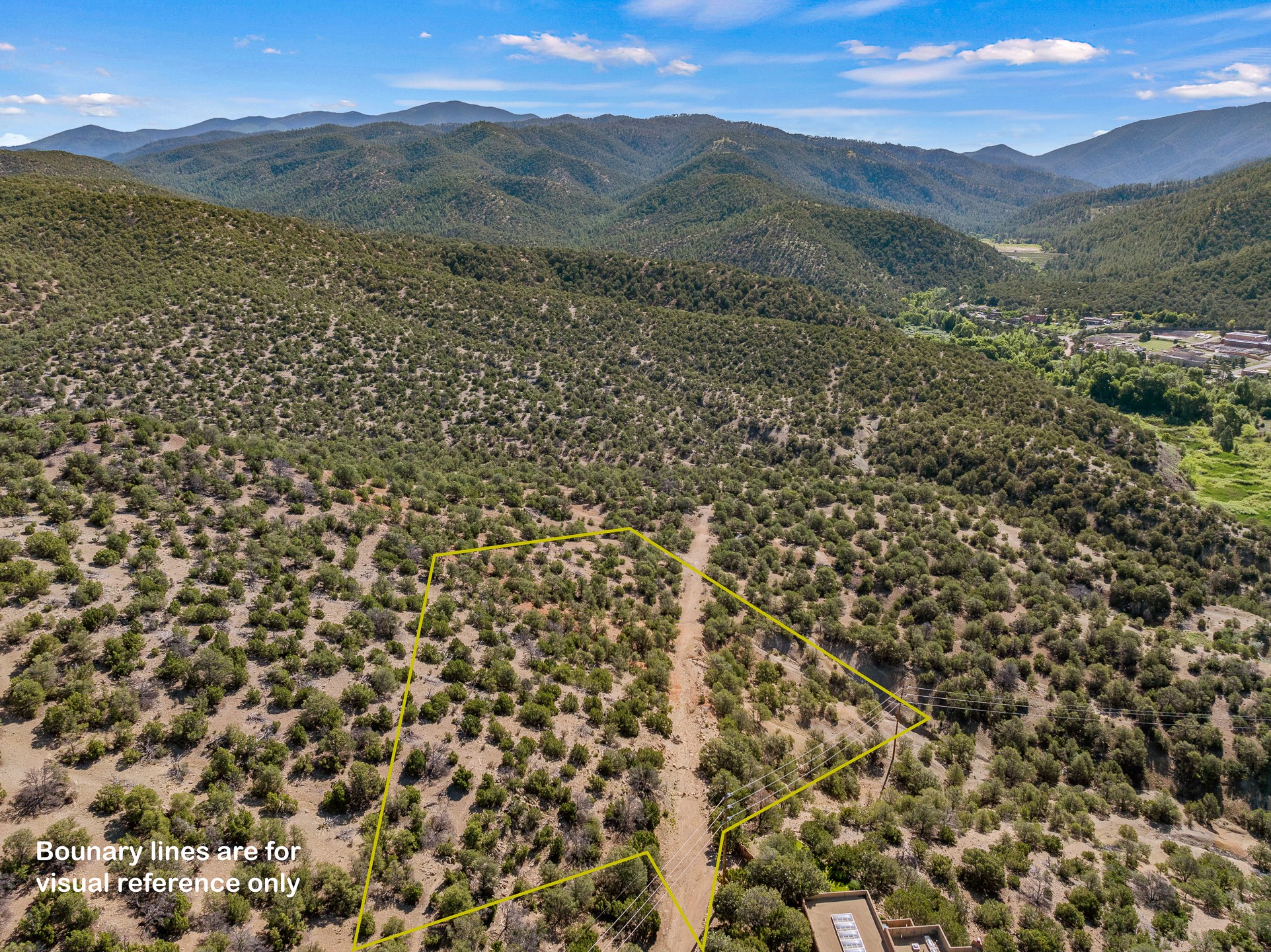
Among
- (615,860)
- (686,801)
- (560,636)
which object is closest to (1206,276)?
(560,636)

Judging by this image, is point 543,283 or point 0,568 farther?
point 543,283

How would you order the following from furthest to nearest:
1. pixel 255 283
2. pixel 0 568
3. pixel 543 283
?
pixel 543 283
pixel 255 283
pixel 0 568

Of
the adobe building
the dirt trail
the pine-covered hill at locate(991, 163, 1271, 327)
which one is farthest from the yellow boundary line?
the pine-covered hill at locate(991, 163, 1271, 327)

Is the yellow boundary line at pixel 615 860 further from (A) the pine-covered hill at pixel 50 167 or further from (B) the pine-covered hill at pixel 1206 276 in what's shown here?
(A) the pine-covered hill at pixel 50 167

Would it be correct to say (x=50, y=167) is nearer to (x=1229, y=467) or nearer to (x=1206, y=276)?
(x=1229, y=467)

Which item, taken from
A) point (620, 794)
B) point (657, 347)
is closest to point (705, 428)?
point (657, 347)

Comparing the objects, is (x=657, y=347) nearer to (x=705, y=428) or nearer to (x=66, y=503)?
(x=705, y=428)

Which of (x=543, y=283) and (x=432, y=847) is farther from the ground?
(x=543, y=283)
